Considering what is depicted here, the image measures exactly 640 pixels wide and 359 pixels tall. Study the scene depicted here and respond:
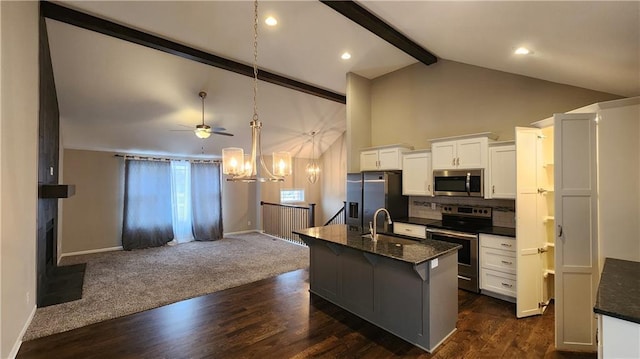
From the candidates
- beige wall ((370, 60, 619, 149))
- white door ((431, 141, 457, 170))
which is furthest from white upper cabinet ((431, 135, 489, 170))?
beige wall ((370, 60, 619, 149))

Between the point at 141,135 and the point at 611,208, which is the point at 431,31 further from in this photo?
the point at 141,135

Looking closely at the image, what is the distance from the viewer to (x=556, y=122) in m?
2.59

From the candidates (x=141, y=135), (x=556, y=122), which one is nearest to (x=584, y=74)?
(x=556, y=122)

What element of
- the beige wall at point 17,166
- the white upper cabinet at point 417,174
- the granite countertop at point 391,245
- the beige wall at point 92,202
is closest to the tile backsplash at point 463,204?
the white upper cabinet at point 417,174

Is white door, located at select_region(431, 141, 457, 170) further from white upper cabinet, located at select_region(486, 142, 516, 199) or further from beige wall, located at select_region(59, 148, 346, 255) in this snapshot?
beige wall, located at select_region(59, 148, 346, 255)

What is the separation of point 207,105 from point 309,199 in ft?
17.1

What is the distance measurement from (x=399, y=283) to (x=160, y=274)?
433 centimetres

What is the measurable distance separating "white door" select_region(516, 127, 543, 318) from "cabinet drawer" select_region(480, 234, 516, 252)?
0.20m

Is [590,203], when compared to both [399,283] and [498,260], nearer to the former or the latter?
[498,260]

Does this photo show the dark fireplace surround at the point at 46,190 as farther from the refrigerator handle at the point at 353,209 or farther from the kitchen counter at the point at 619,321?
the kitchen counter at the point at 619,321

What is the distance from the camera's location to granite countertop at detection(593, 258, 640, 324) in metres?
1.41

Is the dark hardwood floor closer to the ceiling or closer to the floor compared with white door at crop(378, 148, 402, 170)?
closer to the floor

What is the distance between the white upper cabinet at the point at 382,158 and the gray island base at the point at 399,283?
6.05 ft

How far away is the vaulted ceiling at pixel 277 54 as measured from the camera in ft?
8.09
